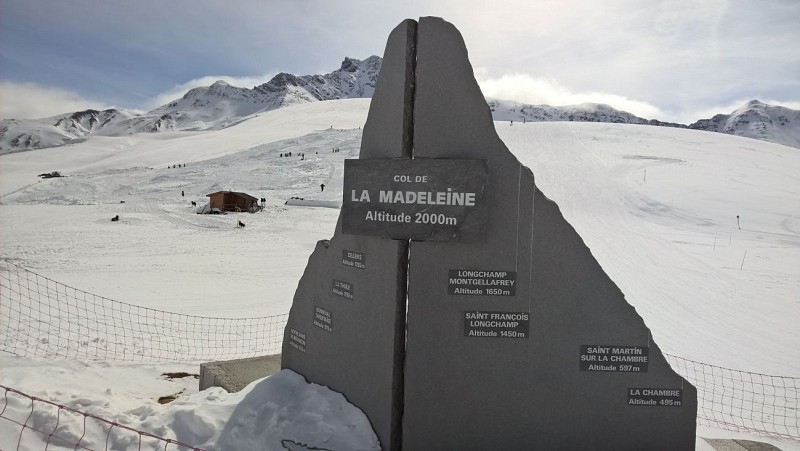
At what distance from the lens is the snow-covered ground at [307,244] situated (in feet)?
20.4

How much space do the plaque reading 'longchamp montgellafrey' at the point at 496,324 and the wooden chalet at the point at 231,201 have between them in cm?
2972

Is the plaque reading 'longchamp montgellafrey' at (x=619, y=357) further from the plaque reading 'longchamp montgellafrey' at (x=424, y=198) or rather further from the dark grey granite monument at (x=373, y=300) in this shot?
the dark grey granite monument at (x=373, y=300)

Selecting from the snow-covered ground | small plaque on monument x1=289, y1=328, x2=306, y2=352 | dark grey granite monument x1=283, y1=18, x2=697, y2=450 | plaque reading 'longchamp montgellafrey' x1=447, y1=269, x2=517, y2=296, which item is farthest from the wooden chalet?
plaque reading 'longchamp montgellafrey' x1=447, y1=269, x2=517, y2=296

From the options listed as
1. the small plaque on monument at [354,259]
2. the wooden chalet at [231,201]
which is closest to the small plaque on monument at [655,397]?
the small plaque on monument at [354,259]

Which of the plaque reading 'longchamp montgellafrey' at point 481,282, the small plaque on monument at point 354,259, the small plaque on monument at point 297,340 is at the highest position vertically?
the small plaque on monument at point 354,259

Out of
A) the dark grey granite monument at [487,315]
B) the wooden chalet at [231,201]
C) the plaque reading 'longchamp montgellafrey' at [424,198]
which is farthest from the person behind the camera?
the wooden chalet at [231,201]

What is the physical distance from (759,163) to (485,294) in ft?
181

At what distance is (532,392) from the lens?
203 inches

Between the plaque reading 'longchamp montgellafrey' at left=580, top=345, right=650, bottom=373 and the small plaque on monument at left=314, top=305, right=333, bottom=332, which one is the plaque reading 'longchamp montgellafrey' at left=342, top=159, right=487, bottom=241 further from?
the plaque reading 'longchamp montgellafrey' at left=580, top=345, right=650, bottom=373

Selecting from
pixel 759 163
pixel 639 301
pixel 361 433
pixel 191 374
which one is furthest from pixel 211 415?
pixel 759 163

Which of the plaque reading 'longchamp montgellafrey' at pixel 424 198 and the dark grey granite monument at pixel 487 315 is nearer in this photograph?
the plaque reading 'longchamp montgellafrey' at pixel 424 198

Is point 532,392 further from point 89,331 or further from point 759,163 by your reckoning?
point 759,163

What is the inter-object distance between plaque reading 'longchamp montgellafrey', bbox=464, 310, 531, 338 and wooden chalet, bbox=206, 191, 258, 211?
29719mm

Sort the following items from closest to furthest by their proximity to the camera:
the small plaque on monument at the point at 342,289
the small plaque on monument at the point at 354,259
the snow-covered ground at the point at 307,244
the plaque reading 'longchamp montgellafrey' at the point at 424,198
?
the plaque reading 'longchamp montgellafrey' at the point at 424,198 < the small plaque on monument at the point at 354,259 < the small plaque on monument at the point at 342,289 < the snow-covered ground at the point at 307,244
